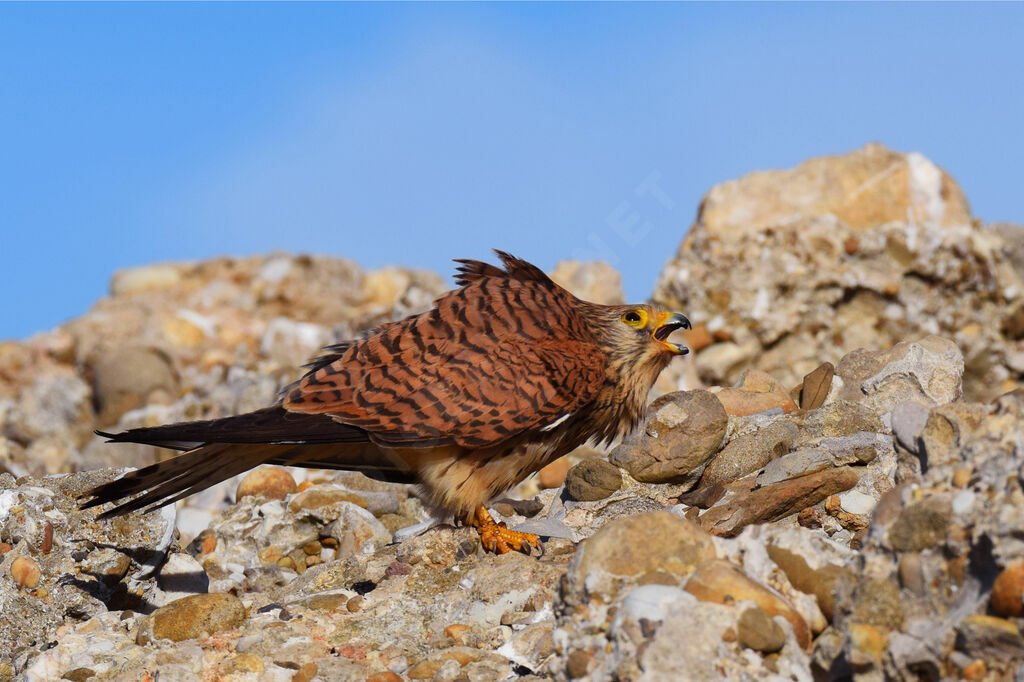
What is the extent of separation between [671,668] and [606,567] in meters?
0.43

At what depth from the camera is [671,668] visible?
276cm

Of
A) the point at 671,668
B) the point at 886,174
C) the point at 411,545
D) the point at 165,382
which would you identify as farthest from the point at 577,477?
the point at 165,382

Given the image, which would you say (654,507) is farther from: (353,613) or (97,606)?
(97,606)

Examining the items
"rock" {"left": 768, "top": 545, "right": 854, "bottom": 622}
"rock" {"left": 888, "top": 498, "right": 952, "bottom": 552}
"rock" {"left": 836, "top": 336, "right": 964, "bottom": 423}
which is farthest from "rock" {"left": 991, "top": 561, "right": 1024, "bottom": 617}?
"rock" {"left": 836, "top": 336, "right": 964, "bottom": 423}

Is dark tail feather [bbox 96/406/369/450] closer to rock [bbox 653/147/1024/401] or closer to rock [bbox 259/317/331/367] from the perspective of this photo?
rock [bbox 653/147/1024/401]

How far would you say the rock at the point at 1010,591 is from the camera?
250 cm

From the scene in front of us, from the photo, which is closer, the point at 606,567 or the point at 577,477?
the point at 606,567

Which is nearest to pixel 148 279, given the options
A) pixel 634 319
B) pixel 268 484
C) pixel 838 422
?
pixel 268 484

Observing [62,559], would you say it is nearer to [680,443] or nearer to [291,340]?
[680,443]

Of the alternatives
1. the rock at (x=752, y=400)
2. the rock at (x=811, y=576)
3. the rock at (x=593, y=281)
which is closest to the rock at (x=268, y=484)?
the rock at (x=752, y=400)

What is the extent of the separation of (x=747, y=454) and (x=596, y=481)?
736 mm

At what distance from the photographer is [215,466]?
4.62m

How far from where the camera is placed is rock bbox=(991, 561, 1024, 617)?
2.50 meters

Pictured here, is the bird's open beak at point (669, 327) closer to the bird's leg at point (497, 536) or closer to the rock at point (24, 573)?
the bird's leg at point (497, 536)
